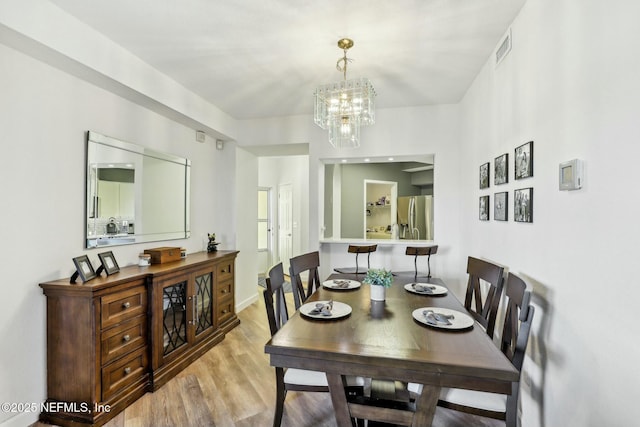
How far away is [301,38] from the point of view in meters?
2.32

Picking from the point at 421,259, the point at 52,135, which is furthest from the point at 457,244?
the point at 52,135

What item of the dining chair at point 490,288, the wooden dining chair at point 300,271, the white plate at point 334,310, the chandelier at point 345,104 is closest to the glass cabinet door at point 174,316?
the wooden dining chair at point 300,271

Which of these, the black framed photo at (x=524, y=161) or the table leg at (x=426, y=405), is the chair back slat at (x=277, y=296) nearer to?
the table leg at (x=426, y=405)

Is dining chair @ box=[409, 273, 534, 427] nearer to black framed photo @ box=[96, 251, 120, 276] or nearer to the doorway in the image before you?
black framed photo @ box=[96, 251, 120, 276]

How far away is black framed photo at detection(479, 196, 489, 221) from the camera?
8.79 feet

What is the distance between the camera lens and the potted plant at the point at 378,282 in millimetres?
2004

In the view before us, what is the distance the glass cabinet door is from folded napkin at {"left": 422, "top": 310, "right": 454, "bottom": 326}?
214 centimetres

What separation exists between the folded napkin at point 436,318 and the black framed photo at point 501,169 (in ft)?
3.84

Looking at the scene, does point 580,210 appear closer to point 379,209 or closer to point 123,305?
point 123,305

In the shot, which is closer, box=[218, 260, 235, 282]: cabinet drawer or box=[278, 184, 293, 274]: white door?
box=[218, 260, 235, 282]: cabinet drawer

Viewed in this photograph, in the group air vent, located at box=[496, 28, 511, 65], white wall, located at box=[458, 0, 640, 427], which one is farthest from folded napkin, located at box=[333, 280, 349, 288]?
air vent, located at box=[496, 28, 511, 65]

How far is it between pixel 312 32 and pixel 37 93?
1.96 metres

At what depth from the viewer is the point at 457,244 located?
3.74 meters

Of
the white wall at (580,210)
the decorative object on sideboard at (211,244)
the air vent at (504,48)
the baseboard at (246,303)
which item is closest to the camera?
the white wall at (580,210)
